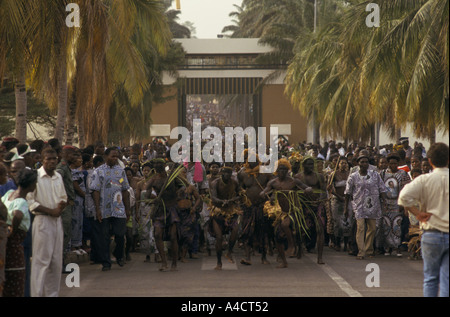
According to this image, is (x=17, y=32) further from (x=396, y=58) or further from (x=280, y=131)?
(x=280, y=131)

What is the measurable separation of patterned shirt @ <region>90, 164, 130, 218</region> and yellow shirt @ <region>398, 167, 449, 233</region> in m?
5.40

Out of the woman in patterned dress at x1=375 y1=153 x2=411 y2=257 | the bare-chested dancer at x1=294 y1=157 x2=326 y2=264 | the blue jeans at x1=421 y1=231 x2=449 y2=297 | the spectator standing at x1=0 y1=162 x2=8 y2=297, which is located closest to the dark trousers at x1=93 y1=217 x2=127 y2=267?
the bare-chested dancer at x1=294 y1=157 x2=326 y2=264

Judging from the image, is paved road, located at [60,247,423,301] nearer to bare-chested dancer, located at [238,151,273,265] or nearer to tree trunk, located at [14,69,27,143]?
bare-chested dancer, located at [238,151,273,265]

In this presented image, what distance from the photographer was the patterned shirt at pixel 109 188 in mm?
11281

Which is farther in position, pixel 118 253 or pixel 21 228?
pixel 118 253

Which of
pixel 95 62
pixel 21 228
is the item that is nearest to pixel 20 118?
pixel 95 62

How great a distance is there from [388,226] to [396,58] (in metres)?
5.77

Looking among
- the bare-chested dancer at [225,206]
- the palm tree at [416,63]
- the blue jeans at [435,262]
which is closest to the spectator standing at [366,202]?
the bare-chested dancer at [225,206]

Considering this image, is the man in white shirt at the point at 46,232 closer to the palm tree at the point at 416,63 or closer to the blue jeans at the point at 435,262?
the blue jeans at the point at 435,262

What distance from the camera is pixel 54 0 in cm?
1445

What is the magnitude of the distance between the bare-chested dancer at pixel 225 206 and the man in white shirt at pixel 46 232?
3.86m

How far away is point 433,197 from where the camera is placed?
696cm

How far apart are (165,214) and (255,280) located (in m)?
1.93

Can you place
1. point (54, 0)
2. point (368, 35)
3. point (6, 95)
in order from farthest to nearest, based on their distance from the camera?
point (6, 95), point (368, 35), point (54, 0)
